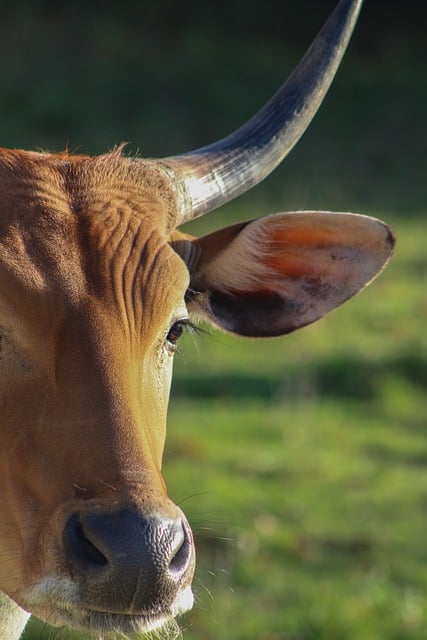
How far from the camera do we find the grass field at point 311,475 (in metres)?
7.72

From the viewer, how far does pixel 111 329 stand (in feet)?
13.4

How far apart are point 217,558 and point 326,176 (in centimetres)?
967

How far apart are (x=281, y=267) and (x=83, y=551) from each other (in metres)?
1.88

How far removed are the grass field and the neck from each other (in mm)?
1622

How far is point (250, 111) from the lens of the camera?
19266 mm

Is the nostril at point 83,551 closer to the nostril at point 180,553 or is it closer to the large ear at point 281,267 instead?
the nostril at point 180,553

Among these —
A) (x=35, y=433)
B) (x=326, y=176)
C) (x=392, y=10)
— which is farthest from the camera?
(x=392, y=10)

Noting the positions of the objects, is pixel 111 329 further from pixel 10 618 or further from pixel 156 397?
pixel 10 618

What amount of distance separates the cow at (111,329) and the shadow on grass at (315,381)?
5943mm

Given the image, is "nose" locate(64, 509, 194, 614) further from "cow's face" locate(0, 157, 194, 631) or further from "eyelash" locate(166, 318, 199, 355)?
"eyelash" locate(166, 318, 199, 355)

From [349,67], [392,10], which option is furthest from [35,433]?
[392,10]

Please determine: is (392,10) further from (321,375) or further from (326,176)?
(321,375)

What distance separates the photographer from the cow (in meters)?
3.71

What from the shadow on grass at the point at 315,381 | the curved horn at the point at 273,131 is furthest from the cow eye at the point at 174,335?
the shadow on grass at the point at 315,381
